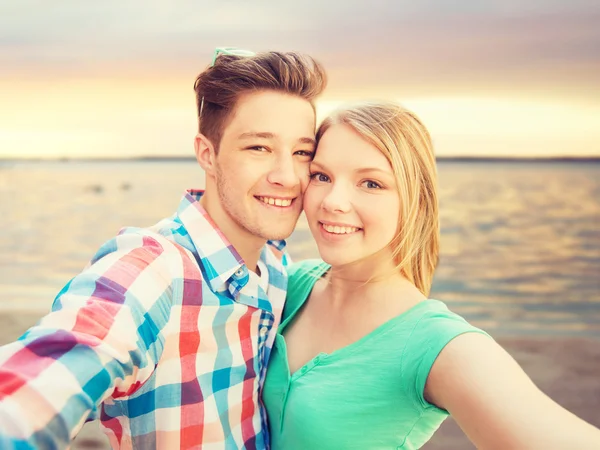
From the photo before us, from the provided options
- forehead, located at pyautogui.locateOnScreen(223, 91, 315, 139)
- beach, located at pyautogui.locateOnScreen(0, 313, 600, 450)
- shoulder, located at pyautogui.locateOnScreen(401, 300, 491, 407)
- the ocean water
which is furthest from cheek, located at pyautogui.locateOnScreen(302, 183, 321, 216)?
the ocean water

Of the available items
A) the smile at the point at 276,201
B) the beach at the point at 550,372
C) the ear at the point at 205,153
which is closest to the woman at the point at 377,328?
the smile at the point at 276,201

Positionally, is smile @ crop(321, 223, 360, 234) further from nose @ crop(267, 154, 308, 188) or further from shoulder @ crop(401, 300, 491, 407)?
shoulder @ crop(401, 300, 491, 407)

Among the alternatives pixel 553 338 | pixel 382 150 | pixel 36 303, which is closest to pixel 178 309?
pixel 382 150

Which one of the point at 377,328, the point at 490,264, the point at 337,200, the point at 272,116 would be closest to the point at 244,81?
the point at 272,116

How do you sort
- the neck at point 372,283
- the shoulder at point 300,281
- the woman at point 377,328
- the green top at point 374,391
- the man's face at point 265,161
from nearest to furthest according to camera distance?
the woman at point 377,328 < the green top at point 374,391 < the neck at point 372,283 < the man's face at point 265,161 < the shoulder at point 300,281

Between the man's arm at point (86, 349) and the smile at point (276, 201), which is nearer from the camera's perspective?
the man's arm at point (86, 349)

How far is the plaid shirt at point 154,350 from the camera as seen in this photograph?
1361mm

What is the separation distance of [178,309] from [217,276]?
0.21m

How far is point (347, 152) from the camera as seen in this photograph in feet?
7.29

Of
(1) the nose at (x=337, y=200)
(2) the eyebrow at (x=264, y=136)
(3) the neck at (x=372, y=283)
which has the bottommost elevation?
(3) the neck at (x=372, y=283)

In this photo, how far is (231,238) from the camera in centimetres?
249

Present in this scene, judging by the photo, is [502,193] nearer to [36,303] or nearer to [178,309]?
[36,303]

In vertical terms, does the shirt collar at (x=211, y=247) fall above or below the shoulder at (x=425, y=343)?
above

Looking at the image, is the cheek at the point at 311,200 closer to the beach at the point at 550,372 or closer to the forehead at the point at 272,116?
the forehead at the point at 272,116
